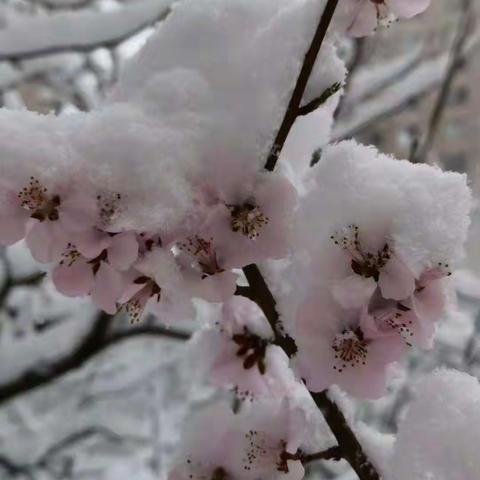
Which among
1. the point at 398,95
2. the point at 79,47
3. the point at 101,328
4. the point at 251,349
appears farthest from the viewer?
the point at 398,95

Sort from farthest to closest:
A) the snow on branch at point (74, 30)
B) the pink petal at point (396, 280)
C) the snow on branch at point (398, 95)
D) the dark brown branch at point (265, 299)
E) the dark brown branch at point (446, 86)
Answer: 1. the snow on branch at point (398, 95)
2. the dark brown branch at point (446, 86)
3. the snow on branch at point (74, 30)
4. the dark brown branch at point (265, 299)
5. the pink petal at point (396, 280)

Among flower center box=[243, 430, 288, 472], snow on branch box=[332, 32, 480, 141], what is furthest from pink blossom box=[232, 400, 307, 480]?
snow on branch box=[332, 32, 480, 141]

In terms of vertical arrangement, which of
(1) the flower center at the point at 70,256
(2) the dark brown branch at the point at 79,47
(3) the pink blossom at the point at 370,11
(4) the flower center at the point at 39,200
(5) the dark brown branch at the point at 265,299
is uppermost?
(3) the pink blossom at the point at 370,11

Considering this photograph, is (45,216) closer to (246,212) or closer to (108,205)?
(108,205)

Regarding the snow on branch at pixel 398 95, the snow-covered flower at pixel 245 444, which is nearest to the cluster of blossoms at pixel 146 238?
the snow-covered flower at pixel 245 444

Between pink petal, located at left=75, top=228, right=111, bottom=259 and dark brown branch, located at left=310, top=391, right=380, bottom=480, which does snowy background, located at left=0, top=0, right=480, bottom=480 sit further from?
pink petal, located at left=75, top=228, right=111, bottom=259

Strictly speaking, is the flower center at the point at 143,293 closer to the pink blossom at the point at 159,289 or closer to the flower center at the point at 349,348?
the pink blossom at the point at 159,289

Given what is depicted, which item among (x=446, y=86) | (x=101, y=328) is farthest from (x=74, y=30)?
(x=446, y=86)
